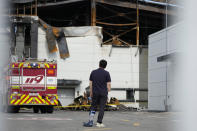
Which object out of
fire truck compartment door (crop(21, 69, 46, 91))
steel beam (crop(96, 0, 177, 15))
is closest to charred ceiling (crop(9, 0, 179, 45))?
steel beam (crop(96, 0, 177, 15))

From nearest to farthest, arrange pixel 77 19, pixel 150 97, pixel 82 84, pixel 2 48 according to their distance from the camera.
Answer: pixel 2 48 < pixel 150 97 < pixel 82 84 < pixel 77 19

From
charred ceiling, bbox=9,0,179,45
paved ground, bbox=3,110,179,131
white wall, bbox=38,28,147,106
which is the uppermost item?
charred ceiling, bbox=9,0,179,45

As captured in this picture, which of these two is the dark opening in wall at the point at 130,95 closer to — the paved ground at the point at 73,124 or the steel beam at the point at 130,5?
the steel beam at the point at 130,5

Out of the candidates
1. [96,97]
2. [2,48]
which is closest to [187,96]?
[2,48]

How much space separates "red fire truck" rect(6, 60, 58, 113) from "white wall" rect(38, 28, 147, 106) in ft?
49.7

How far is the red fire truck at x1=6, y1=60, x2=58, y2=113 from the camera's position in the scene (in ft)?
64.6

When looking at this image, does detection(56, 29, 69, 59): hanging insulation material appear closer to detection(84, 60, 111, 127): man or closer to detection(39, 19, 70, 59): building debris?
detection(39, 19, 70, 59): building debris

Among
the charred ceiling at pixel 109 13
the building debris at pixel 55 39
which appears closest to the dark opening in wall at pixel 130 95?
the charred ceiling at pixel 109 13

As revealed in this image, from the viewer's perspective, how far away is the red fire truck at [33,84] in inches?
776

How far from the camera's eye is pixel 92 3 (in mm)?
36938

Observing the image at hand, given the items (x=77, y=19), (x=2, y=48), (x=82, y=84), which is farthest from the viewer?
(x=77, y=19)

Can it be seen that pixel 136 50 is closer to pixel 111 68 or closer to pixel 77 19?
pixel 111 68

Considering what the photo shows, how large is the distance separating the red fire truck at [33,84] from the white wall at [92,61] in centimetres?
1516

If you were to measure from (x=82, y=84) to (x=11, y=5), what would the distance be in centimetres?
3370
